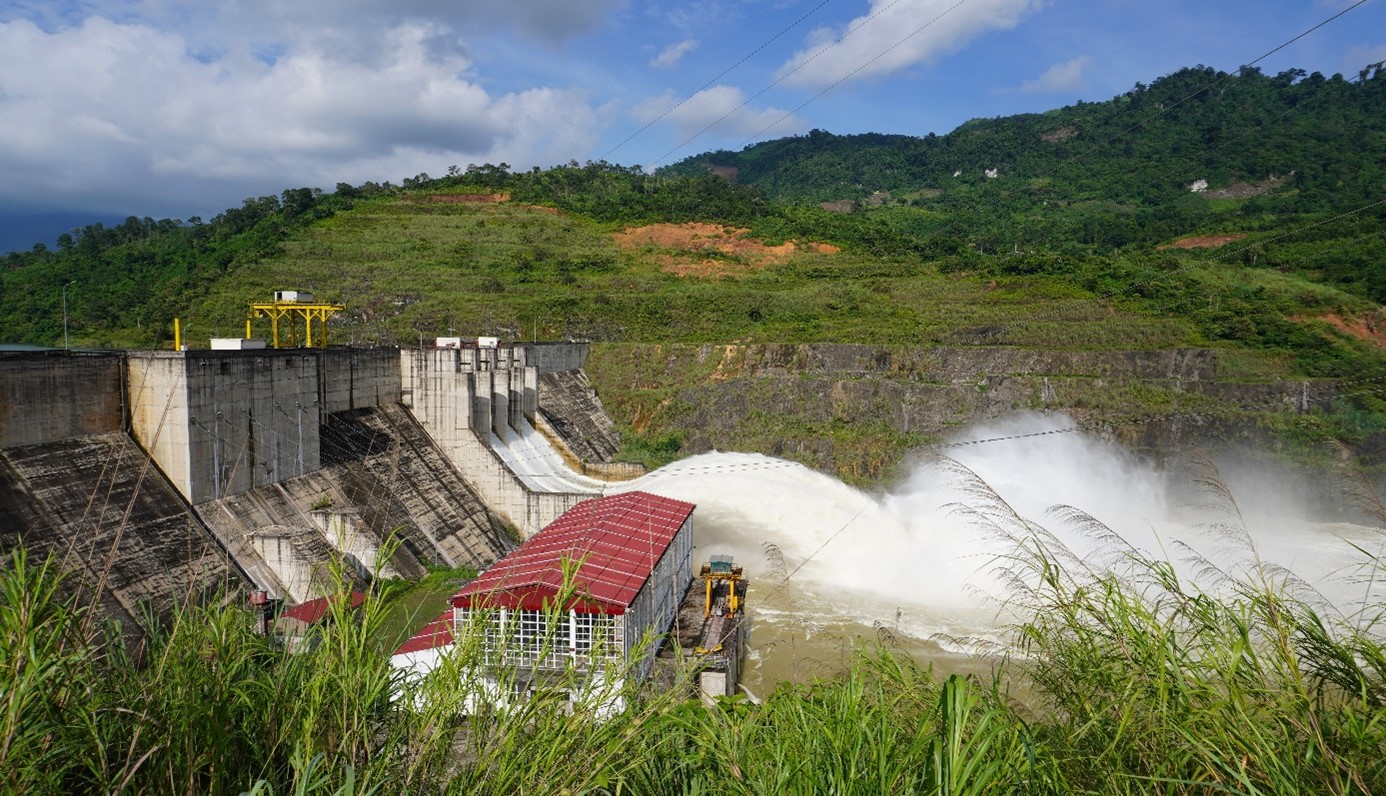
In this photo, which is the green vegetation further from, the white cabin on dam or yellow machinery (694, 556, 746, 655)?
yellow machinery (694, 556, 746, 655)

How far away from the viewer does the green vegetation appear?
3389 millimetres

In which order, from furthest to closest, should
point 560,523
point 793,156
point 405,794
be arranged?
point 793,156, point 560,523, point 405,794

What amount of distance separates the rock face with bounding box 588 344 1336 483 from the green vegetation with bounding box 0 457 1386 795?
1035 inches

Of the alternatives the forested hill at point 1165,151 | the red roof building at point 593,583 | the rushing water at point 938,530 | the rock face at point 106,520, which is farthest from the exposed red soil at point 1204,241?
the rock face at point 106,520

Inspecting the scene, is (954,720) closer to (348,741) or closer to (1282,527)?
(348,741)

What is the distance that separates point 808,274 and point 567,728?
5531 centimetres

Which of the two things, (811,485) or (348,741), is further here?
(811,485)

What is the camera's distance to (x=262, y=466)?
1748 cm

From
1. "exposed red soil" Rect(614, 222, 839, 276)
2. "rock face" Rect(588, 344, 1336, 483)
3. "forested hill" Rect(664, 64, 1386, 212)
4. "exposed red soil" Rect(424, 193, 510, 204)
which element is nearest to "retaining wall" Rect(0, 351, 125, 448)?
"rock face" Rect(588, 344, 1336, 483)

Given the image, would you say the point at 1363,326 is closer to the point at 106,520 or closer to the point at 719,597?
the point at 719,597

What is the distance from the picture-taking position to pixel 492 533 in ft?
73.4

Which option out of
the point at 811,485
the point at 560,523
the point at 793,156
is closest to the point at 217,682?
the point at 560,523

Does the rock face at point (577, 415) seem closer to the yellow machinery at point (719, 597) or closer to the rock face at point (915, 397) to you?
the rock face at point (915, 397)

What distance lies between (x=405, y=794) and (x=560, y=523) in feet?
43.7
